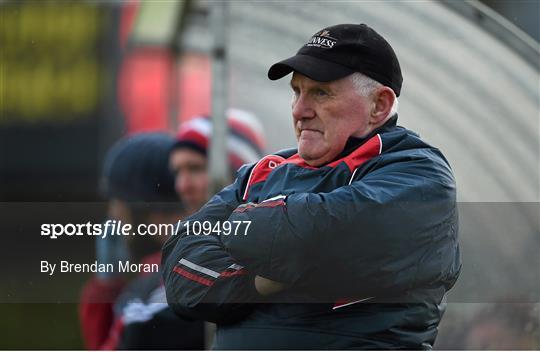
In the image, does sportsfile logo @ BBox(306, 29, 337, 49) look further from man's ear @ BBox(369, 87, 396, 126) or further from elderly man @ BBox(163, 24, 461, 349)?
man's ear @ BBox(369, 87, 396, 126)

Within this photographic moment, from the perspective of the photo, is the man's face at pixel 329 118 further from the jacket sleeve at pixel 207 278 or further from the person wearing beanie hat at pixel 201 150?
the person wearing beanie hat at pixel 201 150

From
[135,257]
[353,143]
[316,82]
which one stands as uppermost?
[316,82]

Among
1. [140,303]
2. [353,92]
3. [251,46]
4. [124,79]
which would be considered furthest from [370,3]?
[140,303]

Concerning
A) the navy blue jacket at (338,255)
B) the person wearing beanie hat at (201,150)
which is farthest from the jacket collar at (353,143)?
the person wearing beanie hat at (201,150)

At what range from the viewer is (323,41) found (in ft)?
6.82

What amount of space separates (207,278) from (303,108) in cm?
41

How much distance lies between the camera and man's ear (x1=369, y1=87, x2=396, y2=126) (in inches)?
81.8

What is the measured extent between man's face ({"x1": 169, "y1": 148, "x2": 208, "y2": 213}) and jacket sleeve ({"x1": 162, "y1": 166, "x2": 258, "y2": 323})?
322 mm

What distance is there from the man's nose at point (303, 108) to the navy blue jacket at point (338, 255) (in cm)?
9

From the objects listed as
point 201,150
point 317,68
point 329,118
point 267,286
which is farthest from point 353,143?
point 201,150

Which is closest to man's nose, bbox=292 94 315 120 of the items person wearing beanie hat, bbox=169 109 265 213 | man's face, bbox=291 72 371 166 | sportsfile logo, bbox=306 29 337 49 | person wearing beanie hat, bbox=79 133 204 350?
man's face, bbox=291 72 371 166

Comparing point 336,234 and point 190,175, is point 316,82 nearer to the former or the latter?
point 336,234

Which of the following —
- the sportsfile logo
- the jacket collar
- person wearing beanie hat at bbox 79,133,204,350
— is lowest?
person wearing beanie hat at bbox 79,133,204,350

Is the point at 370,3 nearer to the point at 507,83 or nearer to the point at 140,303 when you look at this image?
the point at 507,83
